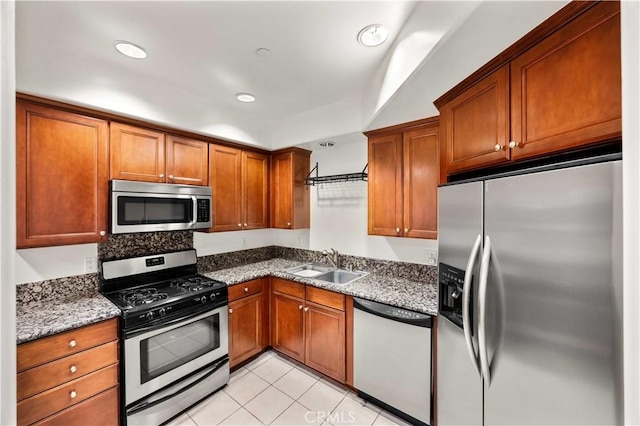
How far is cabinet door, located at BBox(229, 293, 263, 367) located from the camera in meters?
2.45

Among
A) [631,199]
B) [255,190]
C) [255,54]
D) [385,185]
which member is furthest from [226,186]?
[631,199]

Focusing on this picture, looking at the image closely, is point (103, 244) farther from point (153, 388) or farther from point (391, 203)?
point (391, 203)

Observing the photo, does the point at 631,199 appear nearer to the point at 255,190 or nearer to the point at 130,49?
the point at 130,49

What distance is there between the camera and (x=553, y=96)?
40.4 inches

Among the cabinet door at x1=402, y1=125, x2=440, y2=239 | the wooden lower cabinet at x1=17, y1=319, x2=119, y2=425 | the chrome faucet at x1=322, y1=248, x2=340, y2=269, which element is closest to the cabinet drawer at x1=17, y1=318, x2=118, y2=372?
the wooden lower cabinet at x1=17, y1=319, x2=119, y2=425

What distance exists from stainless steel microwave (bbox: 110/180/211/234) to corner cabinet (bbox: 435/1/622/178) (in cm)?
223

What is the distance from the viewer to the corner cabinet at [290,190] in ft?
10.2

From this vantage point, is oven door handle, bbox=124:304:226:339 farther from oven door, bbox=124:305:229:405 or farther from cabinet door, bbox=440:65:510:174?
cabinet door, bbox=440:65:510:174

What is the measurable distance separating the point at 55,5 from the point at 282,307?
2678 millimetres

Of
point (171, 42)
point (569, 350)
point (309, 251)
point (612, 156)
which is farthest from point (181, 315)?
point (612, 156)

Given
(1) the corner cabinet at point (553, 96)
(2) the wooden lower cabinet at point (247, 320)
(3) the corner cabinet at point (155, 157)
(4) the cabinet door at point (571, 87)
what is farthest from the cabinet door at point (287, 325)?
(4) the cabinet door at point (571, 87)

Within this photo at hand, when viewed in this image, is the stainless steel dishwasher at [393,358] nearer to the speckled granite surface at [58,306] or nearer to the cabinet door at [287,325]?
the cabinet door at [287,325]

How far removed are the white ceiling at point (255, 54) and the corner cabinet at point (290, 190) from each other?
765 mm

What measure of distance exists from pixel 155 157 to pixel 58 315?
51.7 inches
